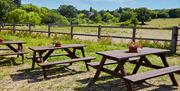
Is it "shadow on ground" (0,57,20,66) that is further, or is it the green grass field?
"shadow on ground" (0,57,20,66)

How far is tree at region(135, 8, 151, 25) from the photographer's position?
99.4m

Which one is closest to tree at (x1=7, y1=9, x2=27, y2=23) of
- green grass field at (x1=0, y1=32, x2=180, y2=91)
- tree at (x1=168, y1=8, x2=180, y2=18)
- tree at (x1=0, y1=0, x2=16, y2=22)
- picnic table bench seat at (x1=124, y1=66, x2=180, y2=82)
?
tree at (x1=0, y1=0, x2=16, y2=22)

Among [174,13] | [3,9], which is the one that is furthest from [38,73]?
[174,13]

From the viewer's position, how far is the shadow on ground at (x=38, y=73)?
709cm

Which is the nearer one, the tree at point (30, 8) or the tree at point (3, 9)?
the tree at point (3, 9)

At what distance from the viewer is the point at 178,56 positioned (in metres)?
10.7

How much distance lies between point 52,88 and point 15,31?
16632mm

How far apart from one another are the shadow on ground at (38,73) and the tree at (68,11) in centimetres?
14357

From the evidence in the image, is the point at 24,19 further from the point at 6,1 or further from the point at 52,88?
the point at 52,88

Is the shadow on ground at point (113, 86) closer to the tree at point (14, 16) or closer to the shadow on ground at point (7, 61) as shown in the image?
the shadow on ground at point (7, 61)

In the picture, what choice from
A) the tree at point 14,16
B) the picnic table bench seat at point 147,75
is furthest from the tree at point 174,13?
the picnic table bench seat at point 147,75

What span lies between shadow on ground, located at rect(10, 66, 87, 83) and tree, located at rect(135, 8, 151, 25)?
9011 centimetres

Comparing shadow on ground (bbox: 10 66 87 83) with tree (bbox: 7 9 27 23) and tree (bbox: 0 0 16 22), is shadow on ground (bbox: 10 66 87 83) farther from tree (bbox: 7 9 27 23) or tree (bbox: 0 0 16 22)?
tree (bbox: 0 0 16 22)

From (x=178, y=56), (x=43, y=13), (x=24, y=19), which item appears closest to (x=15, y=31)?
(x=178, y=56)
